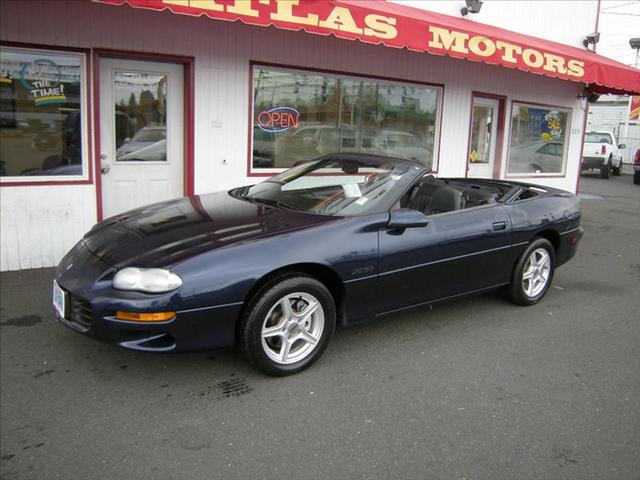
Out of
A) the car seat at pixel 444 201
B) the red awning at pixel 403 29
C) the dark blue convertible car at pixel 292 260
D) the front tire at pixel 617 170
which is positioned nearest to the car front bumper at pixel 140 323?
the dark blue convertible car at pixel 292 260

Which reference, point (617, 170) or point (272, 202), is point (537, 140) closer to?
point (272, 202)

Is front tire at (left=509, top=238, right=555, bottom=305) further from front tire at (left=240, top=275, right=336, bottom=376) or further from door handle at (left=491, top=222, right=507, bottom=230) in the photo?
front tire at (left=240, top=275, right=336, bottom=376)

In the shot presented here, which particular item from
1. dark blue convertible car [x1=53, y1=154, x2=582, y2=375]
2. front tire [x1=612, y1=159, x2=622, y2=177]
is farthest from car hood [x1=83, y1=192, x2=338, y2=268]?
front tire [x1=612, y1=159, x2=622, y2=177]

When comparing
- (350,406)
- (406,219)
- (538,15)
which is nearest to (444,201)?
(406,219)

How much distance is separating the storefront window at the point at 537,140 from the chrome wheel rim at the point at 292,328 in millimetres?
8070

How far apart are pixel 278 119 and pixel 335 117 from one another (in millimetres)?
1021

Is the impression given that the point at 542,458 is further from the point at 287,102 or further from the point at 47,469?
the point at 287,102

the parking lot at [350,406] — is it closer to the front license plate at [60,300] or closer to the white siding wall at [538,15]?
the front license plate at [60,300]

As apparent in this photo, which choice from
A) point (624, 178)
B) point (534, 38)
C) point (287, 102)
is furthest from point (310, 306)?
point (624, 178)

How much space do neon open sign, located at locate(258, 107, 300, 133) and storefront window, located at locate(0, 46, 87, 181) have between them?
7.37ft

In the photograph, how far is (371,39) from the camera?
625cm

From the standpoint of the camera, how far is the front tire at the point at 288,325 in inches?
133

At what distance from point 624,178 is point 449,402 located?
891 inches

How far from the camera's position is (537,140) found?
36.3 ft
